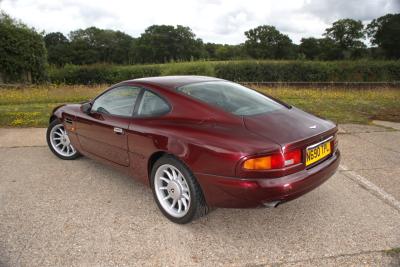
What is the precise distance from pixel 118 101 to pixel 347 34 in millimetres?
69179

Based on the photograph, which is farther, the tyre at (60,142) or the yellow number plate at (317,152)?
the tyre at (60,142)

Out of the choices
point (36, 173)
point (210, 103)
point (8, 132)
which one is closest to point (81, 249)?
point (210, 103)

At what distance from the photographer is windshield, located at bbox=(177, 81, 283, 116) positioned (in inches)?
127

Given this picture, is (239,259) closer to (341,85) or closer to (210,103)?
(210,103)

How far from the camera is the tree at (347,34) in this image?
62438 millimetres

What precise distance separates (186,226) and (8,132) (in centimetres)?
502

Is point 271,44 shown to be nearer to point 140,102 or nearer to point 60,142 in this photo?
point 60,142

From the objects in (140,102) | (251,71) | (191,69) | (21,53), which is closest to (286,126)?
(140,102)

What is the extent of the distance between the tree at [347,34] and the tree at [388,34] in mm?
2168

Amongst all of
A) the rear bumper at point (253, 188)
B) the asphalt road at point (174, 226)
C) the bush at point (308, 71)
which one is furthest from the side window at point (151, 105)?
the bush at point (308, 71)

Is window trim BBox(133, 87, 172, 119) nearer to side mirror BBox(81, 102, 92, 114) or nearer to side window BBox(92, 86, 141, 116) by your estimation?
side window BBox(92, 86, 141, 116)

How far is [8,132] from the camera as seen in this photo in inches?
257

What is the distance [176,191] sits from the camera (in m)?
3.12

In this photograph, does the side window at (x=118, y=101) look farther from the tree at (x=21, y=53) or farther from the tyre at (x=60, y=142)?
the tree at (x=21, y=53)
